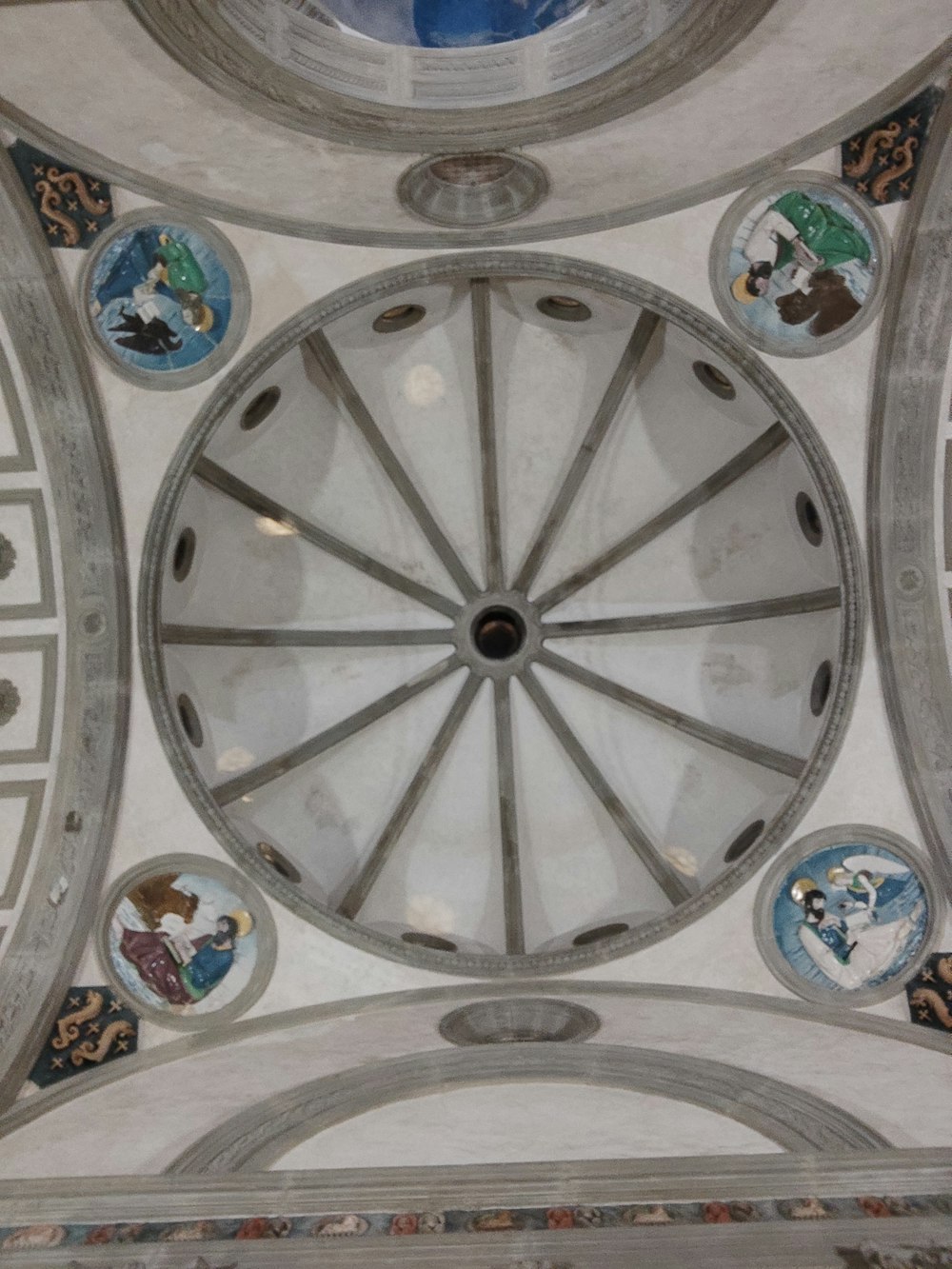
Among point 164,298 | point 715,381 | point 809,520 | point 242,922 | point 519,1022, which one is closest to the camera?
point 519,1022

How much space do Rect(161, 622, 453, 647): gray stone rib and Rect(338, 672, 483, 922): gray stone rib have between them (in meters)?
0.68

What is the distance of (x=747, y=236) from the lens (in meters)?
12.8

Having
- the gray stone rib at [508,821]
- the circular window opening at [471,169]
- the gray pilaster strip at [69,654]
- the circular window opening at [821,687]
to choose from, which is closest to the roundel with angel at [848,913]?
the circular window opening at [821,687]

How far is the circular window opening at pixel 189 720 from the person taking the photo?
14.4 metres

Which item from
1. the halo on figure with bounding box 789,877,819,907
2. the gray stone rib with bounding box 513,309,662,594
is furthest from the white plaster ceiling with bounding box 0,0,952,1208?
the gray stone rib with bounding box 513,309,662,594

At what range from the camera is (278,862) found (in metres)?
14.5

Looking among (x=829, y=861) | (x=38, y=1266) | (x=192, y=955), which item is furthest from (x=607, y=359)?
(x=38, y=1266)

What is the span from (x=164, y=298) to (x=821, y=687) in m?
6.74

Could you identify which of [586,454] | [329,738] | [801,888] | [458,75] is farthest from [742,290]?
[329,738]

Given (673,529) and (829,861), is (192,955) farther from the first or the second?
(673,529)

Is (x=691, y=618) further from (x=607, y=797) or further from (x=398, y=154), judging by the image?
(x=398, y=154)

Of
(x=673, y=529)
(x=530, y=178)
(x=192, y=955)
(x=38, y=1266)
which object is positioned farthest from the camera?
(x=673, y=529)

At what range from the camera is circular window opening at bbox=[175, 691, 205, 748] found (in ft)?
47.1

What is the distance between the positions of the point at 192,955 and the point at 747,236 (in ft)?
24.8
